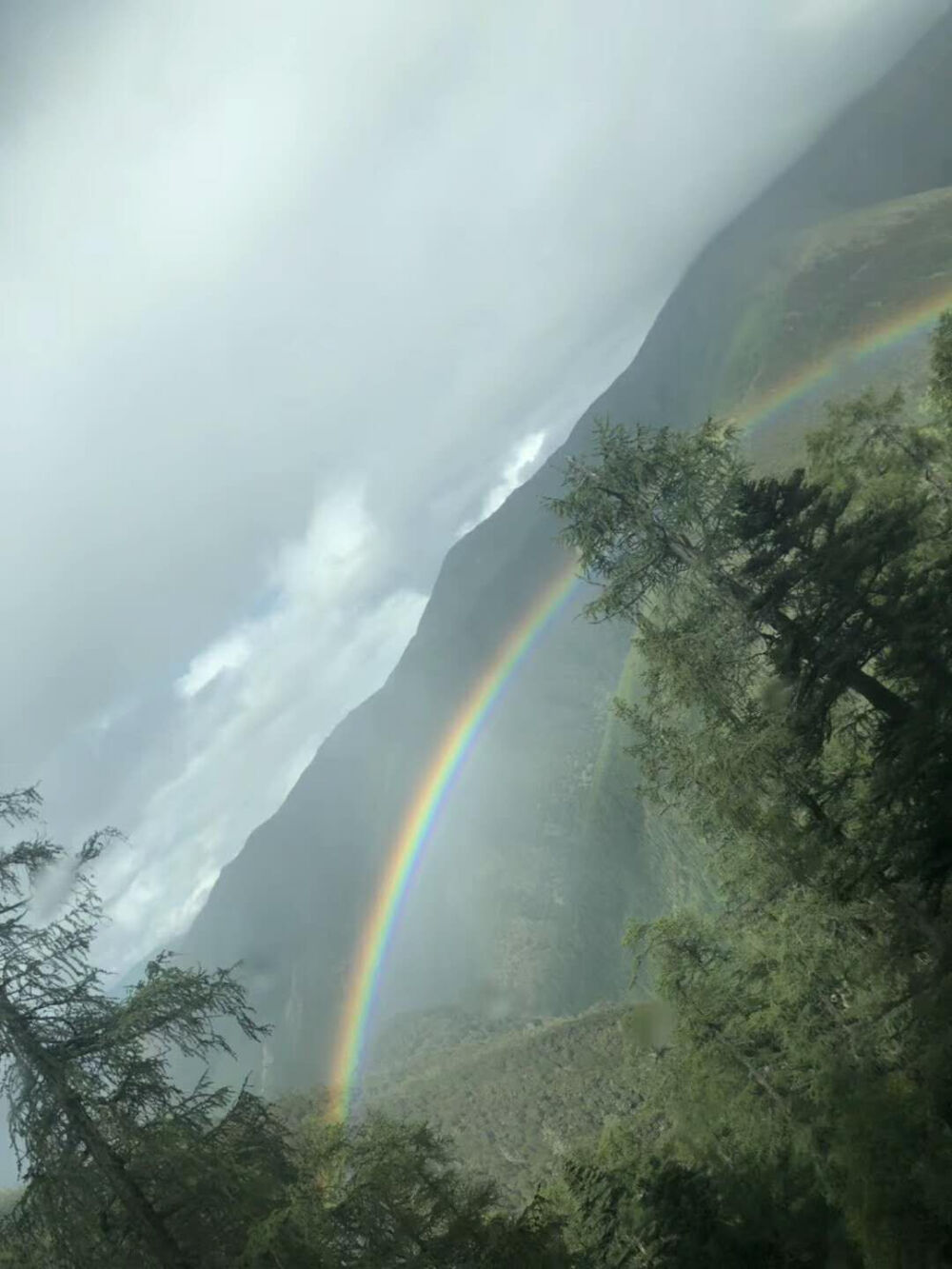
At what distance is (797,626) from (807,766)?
261cm

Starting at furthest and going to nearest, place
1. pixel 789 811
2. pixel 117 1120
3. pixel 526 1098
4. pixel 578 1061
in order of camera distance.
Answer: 1. pixel 578 1061
2. pixel 526 1098
3. pixel 789 811
4. pixel 117 1120

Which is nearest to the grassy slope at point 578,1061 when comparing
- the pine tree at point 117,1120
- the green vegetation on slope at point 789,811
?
the green vegetation on slope at point 789,811

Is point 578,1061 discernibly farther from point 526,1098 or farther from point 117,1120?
point 117,1120

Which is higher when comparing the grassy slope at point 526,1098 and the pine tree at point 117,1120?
the pine tree at point 117,1120

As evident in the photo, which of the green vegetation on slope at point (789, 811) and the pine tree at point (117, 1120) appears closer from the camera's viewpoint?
the pine tree at point (117, 1120)

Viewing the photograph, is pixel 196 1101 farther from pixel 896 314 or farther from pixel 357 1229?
pixel 896 314

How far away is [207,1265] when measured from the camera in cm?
885

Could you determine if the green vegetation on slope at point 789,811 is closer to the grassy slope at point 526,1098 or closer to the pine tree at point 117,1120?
the pine tree at point 117,1120

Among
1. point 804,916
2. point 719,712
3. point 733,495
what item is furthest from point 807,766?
point 733,495

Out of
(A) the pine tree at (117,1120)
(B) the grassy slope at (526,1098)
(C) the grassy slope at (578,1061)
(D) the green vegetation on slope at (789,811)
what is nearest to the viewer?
(A) the pine tree at (117,1120)

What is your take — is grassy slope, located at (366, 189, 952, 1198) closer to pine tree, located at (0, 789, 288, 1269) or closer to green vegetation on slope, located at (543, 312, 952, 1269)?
green vegetation on slope, located at (543, 312, 952, 1269)

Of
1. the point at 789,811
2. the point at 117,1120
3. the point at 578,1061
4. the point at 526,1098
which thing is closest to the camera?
the point at 117,1120

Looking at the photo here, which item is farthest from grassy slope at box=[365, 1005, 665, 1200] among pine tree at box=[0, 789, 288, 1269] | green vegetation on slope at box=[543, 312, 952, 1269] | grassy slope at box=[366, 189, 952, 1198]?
pine tree at box=[0, 789, 288, 1269]

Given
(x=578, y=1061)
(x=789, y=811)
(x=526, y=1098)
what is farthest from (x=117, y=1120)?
(x=578, y=1061)
